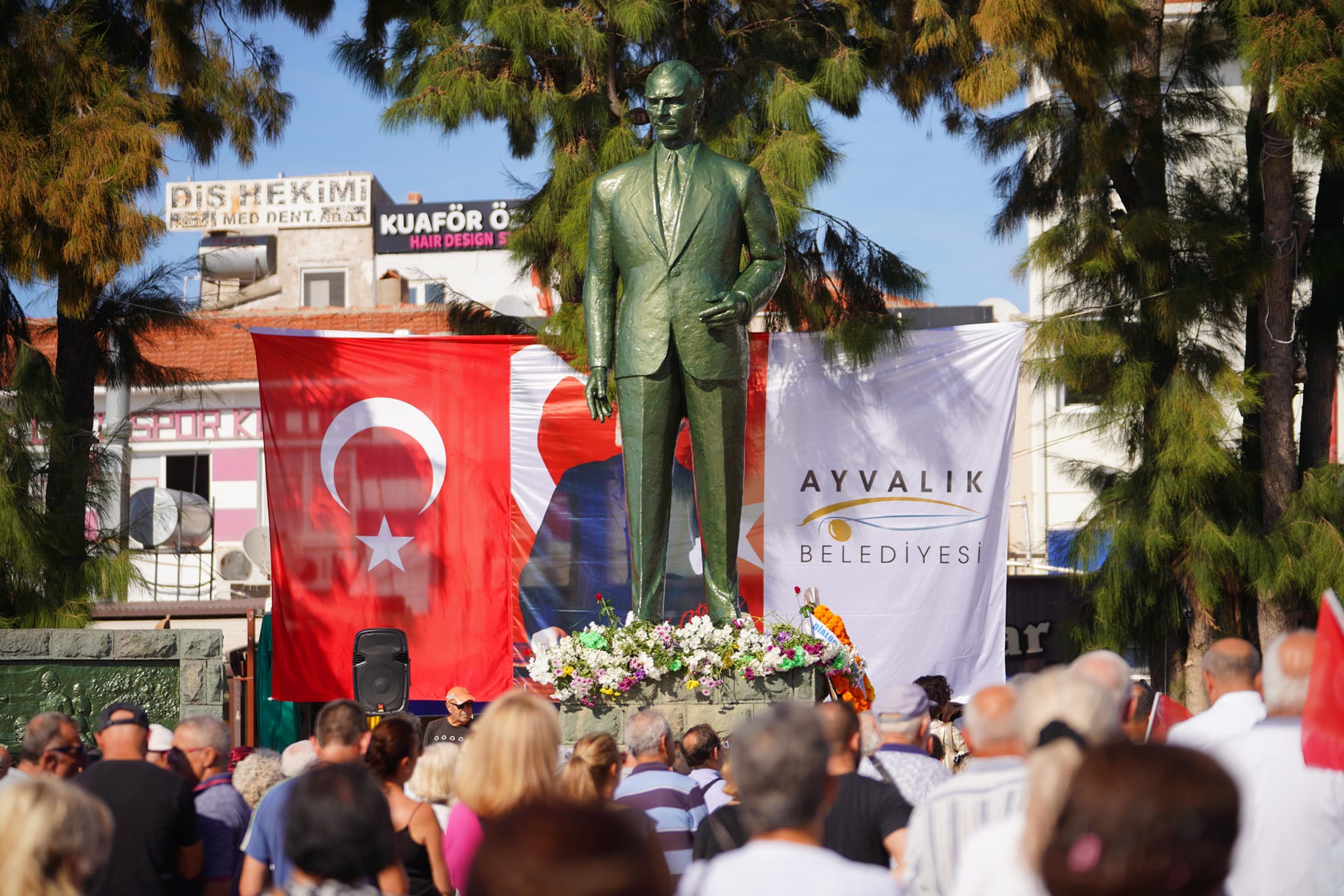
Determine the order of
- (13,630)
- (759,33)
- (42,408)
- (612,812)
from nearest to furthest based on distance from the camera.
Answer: (612,812) → (13,630) → (42,408) → (759,33)

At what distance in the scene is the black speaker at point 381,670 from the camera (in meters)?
8.37

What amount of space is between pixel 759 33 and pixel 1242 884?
8.58 metres

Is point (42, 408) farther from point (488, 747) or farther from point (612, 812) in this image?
point (612, 812)

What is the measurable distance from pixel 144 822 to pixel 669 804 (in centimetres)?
133

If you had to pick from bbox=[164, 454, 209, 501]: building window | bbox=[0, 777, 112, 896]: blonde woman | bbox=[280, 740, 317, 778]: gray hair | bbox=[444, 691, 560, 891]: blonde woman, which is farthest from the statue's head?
bbox=[164, 454, 209, 501]: building window

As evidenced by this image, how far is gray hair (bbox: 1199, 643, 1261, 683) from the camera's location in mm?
3840

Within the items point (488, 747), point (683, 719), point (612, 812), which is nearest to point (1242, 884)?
point (488, 747)

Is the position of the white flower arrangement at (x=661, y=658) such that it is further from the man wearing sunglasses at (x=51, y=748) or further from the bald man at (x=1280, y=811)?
the bald man at (x=1280, y=811)

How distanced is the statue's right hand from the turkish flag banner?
433 cm

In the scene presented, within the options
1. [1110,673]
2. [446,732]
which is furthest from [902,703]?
[446,732]

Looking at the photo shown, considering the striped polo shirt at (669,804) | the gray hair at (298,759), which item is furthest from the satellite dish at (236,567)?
the striped polo shirt at (669,804)

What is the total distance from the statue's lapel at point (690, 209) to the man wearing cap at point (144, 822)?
133 inches

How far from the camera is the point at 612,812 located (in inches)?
70.0

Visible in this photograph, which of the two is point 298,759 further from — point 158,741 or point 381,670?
point 381,670
